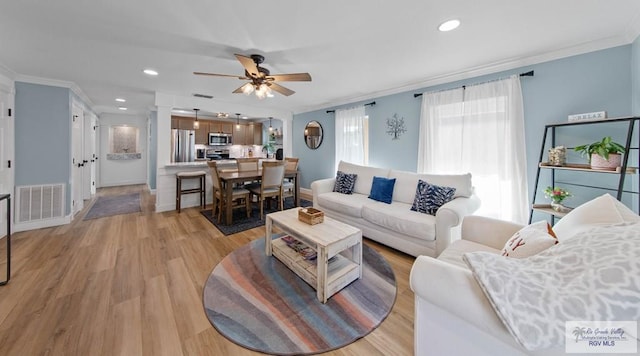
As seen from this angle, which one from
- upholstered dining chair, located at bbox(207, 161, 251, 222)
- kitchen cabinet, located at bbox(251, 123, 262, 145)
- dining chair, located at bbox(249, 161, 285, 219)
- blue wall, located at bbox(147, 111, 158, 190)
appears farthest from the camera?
kitchen cabinet, located at bbox(251, 123, 262, 145)

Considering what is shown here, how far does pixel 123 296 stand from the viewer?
6.42 feet

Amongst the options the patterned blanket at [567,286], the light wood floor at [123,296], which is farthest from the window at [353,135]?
the patterned blanket at [567,286]

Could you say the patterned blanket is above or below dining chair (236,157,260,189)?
below

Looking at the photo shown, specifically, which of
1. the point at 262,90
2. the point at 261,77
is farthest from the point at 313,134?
the point at 261,77

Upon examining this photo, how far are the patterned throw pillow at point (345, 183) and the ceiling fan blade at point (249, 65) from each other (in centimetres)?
214

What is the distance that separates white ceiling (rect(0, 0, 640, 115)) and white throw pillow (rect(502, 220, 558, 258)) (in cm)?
165

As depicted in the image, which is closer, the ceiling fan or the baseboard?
the ceiling fan

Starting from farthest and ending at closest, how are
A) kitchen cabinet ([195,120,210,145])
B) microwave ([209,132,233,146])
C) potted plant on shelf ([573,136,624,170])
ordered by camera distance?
microwave ([209,132,233,146]), kitchen cabinet ([195,120,210,145]), potted plant on shelf ([573,136,624,170])

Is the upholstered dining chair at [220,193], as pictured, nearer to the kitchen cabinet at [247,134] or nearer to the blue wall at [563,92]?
the blue wall at [563,92]

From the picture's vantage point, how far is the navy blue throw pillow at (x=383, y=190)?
332cm

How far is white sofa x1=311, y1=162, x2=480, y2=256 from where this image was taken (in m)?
2.42

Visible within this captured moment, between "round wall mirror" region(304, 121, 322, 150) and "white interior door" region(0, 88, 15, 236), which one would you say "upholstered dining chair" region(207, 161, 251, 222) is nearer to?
"round wall mirror" region(304, 121, 322, 150)

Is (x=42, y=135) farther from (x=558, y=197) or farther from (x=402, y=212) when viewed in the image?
(x=558, y=197)

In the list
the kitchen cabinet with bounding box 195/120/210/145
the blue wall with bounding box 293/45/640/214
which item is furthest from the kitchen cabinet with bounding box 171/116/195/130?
the blue wall with bounding box 293/45/640/214
